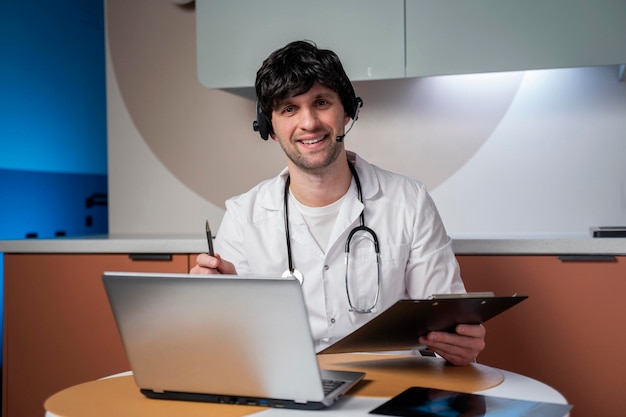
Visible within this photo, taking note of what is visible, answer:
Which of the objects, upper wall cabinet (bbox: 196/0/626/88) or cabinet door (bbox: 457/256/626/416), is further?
upper wall cabinet (bbox: 196/0/626/88)

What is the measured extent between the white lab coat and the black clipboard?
473 millimetres

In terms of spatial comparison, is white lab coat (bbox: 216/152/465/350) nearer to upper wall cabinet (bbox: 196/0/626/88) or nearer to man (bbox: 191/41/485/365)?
man (bbox: 191/41/485/365)

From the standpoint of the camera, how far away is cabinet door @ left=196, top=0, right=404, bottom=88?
9.22 ft

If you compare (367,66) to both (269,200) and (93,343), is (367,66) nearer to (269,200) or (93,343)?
(269,200)

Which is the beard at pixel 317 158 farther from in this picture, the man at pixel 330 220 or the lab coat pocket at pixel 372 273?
the lab coat pocket at pixel 372 273

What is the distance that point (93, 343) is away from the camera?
3.07 meters

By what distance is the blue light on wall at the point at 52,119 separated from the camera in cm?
400

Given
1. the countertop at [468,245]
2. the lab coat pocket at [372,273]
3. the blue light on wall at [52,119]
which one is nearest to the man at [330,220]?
the lab coat pocket at [372,273]

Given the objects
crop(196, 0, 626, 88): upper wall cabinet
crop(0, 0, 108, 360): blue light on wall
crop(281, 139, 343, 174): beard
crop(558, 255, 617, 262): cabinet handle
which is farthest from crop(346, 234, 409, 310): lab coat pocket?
crop(0, 0, 108, 360): blue light on wall

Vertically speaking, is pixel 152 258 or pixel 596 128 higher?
pixel 596 128

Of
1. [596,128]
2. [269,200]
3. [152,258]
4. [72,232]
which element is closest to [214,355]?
[269,200]

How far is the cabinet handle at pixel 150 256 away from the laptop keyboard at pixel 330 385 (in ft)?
5.80

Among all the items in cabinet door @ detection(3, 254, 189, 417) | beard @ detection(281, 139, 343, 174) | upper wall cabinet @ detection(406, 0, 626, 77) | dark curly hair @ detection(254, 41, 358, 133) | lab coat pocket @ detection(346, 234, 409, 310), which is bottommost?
cabinet door @ detection(3, 254, 189, 417)

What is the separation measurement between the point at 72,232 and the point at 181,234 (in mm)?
1292
